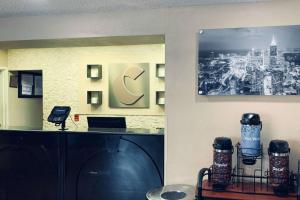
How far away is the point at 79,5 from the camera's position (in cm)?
294

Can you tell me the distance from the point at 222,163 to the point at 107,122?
63.3 inches

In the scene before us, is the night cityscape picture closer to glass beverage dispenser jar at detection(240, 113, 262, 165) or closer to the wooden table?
glass beverage dispenser jar at detection(240, 113, 262, 165)

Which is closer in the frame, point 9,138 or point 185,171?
point 185,171

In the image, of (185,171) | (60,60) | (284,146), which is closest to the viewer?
(284,146)

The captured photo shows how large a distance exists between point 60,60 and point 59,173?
292 cm

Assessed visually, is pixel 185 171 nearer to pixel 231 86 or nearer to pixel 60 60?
pixel 231 86

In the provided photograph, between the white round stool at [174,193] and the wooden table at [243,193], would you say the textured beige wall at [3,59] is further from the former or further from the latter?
the wooden table at [243,193]

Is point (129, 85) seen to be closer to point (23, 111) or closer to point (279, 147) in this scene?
point (23, 111)

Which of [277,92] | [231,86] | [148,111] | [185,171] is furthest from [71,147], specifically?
[148,111]

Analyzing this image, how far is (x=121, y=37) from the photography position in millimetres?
3184

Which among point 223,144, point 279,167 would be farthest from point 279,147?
point 223,144

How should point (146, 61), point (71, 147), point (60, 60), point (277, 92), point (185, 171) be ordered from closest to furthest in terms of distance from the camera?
point (277, 92) < point (185, 171) < point (71, 147) < point (146, 61) < point (60, 60)

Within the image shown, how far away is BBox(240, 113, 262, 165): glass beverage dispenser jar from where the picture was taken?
2543 millimetres

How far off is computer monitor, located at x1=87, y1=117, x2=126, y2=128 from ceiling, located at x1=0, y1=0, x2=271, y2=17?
3.90 feet
